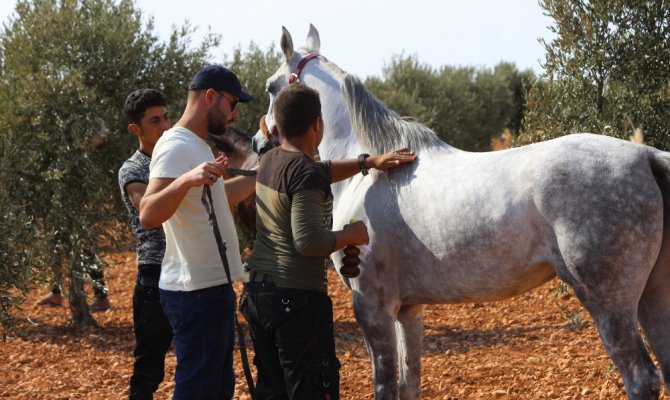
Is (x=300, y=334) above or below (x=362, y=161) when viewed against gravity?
below

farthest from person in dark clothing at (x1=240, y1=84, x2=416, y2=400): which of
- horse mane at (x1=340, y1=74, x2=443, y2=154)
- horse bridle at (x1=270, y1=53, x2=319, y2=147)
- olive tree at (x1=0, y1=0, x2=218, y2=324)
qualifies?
olive tree at (x1=0, y1=0, x2=218, y2=324)

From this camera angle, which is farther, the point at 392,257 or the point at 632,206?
the point at 392,257

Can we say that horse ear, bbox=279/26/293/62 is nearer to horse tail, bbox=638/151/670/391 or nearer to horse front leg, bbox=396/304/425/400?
horse front leg, bbox=396/304/425/400

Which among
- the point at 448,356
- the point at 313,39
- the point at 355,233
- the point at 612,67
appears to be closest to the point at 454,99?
the point at 448,356

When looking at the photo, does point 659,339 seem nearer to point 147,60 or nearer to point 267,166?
point 267,166

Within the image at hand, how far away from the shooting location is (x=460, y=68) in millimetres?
24906

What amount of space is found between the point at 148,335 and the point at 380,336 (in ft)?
4.07

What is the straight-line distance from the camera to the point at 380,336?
4332 millimetres

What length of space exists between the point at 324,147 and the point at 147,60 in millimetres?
5063

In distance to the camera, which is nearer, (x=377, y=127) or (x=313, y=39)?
(x=377, y=127)

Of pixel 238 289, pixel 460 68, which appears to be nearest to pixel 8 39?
pixel 238 289

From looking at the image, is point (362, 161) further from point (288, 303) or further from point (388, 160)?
point (288, 303)

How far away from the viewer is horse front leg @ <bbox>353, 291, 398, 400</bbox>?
433 cm

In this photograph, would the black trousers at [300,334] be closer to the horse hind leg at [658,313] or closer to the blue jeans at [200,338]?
the blue jeans at [200,338]
